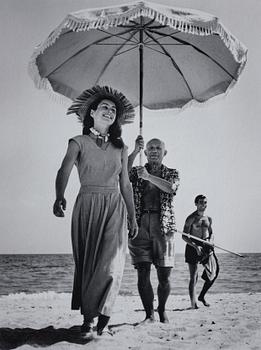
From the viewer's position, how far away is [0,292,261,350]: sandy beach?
A: 121 inches

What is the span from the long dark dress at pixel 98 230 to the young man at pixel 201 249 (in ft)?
7.07

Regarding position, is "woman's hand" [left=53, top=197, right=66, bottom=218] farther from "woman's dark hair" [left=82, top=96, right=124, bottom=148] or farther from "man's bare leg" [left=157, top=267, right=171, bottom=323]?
"man's bare leg" [left=157, top=267, right=171, bottom=323]

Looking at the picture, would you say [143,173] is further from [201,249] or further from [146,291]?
[201,249]

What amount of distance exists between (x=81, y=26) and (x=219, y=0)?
5.85 feet

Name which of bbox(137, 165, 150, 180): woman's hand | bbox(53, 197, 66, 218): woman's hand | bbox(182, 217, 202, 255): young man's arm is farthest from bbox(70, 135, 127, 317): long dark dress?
bbox(182, 217, 202, 255): young man's arm

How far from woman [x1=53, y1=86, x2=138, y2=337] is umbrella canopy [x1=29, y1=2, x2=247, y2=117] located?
0.70m

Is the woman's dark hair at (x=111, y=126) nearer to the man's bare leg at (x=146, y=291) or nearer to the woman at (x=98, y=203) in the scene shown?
the woman at (x=98, y=203)

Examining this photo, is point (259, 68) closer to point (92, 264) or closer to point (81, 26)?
point (81, 26)

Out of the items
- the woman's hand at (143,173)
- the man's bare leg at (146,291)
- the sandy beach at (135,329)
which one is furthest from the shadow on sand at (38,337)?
the woman's hand at (143,173)

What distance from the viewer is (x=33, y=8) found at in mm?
4359

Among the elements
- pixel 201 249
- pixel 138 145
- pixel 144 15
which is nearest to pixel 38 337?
pixel 138 145

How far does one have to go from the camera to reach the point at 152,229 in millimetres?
3893

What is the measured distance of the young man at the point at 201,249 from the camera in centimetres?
538

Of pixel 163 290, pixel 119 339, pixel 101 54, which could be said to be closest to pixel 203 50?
pixel 101 54
